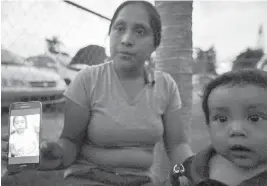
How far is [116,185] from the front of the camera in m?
0.90

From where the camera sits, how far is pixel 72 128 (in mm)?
935

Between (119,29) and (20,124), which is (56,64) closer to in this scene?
(20,124)

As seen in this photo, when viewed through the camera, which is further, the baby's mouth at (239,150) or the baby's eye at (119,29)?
the baby's eye at (119,29)

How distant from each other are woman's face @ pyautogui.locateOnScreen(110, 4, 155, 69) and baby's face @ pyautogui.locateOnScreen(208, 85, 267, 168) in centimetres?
34

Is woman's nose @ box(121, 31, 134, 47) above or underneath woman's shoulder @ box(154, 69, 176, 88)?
above

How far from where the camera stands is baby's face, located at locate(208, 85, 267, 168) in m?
0.61

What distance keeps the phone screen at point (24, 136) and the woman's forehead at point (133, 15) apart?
0.43 metres

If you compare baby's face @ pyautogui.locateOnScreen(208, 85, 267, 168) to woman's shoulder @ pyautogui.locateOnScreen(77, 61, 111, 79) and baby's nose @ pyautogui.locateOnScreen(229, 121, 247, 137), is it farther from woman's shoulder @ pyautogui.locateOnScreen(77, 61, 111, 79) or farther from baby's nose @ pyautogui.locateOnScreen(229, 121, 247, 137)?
woman's shoulder @ pyautogui.locateOnScreen(77, 61, 111, 79)

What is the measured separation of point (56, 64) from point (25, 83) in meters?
0.27

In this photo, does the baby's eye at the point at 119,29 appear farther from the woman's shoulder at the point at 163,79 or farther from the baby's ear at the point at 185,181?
the baby's ear at the point at 185,181

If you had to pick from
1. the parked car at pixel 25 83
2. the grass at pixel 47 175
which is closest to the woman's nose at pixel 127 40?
the grass at pixel 47 175

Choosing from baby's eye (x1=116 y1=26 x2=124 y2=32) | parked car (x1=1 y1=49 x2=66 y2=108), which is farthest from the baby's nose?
parked car (x1=1 y1=49 x2=66 y2=108)

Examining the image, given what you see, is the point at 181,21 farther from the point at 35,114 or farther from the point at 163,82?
the point at 35,114

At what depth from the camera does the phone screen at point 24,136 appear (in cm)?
94
